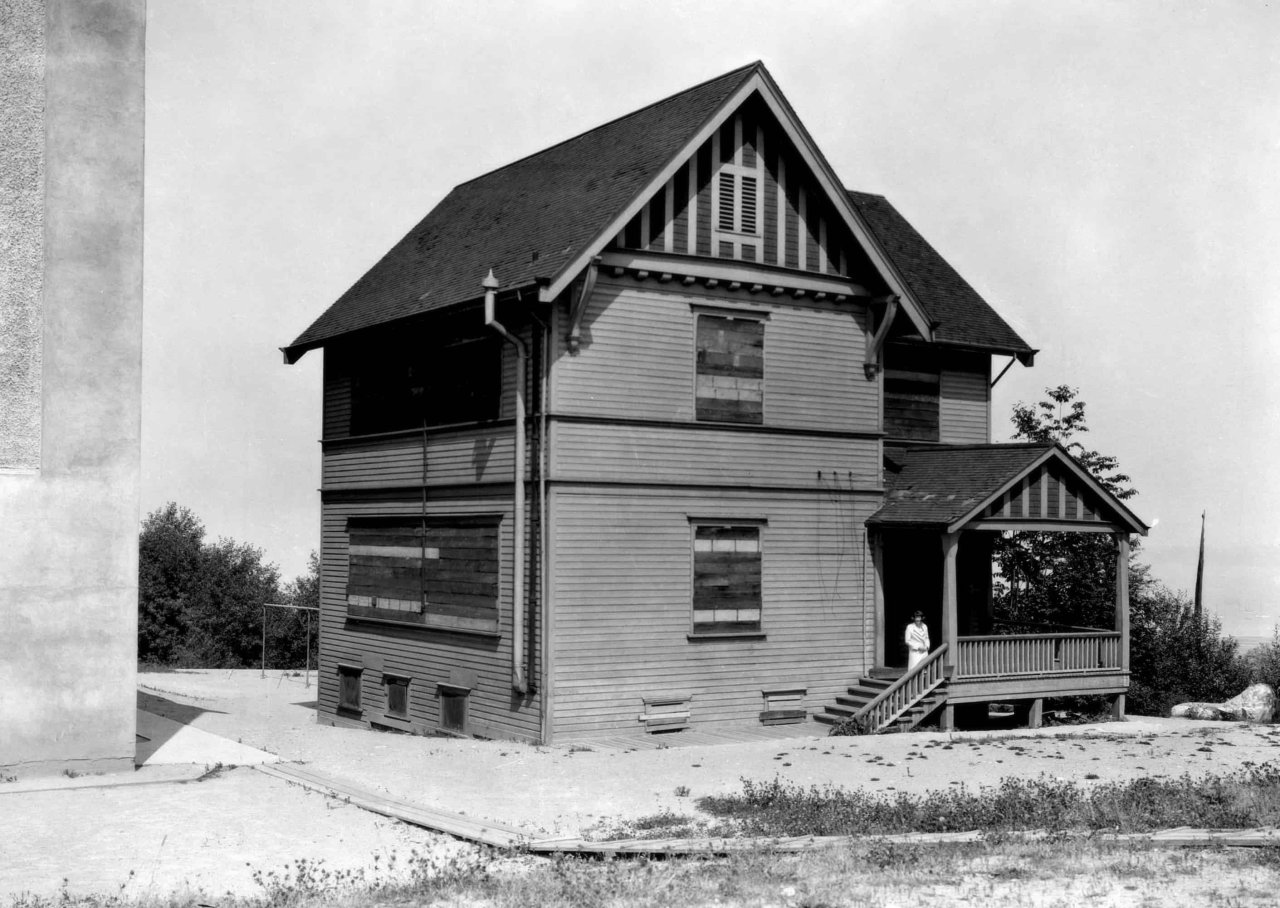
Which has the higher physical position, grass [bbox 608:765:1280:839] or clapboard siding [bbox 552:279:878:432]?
clapboard siding [bbox 552:279:878:432]

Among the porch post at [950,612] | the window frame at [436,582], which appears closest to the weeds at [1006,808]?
the porch post at [950,612]

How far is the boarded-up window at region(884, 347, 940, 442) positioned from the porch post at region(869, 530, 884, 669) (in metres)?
2.66

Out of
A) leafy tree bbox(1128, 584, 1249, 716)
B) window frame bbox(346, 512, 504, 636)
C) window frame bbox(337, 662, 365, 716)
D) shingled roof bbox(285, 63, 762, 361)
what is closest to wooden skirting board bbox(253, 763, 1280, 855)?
window frame bbox(346, 512, 504, 636)

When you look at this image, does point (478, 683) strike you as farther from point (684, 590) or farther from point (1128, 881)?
point (1128, 881)

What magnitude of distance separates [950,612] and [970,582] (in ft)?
13.6

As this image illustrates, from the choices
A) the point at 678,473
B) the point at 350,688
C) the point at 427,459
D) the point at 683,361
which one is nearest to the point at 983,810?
the point at 678,473

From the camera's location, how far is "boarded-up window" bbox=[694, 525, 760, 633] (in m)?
25.6

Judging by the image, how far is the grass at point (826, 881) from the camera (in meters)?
11.9

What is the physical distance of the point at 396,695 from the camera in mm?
28328

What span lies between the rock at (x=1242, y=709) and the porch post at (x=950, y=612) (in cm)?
819

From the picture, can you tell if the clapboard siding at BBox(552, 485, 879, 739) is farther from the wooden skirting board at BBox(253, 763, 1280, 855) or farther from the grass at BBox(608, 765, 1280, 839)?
the wooden skirting board at BBox(253, 763, 1280, 855)

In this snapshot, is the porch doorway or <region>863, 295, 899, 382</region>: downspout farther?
the porch doorway

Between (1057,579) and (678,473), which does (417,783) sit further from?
(1057,579)

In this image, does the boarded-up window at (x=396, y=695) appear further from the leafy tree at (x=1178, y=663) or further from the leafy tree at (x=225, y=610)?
the leafy tree at (x=225, y=610)
